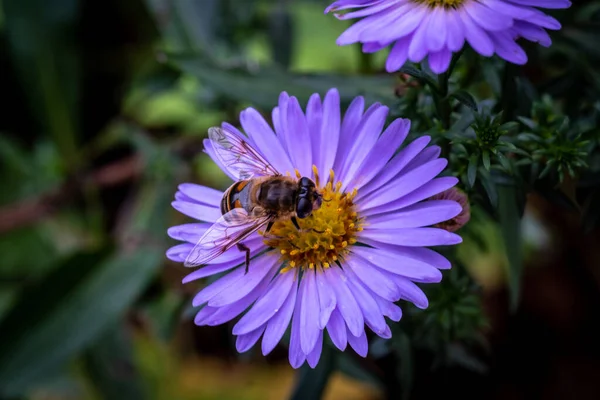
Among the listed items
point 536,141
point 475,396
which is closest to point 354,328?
point 536,141

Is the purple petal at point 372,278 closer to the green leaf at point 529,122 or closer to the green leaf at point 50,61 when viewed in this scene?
the green leaf at point 529,122

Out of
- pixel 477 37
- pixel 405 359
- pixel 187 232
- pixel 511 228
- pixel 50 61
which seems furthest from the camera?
pixel 50 61

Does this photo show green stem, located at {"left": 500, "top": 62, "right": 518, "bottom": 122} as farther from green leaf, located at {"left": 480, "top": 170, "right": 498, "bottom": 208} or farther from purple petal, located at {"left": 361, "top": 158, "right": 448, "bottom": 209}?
purple petal, located at {"left": 361, "top": 158, "right": 448, "bottom": 209}

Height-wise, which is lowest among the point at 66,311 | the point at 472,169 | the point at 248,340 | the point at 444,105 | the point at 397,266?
the point at 66,311

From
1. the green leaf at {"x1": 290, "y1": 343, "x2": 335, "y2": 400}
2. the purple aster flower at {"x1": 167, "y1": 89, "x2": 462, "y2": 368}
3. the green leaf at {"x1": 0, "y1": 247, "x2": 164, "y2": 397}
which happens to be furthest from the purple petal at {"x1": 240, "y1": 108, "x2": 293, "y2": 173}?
the green leaf at {"x1": 0, "y1": 247, "x2": 164, "y2": 397}

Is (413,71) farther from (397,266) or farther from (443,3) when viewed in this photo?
(397,266)

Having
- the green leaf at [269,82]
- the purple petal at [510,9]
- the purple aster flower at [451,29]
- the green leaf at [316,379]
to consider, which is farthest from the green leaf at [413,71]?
the green leaf at [316,379]

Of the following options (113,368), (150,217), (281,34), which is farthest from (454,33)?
(113,368)
